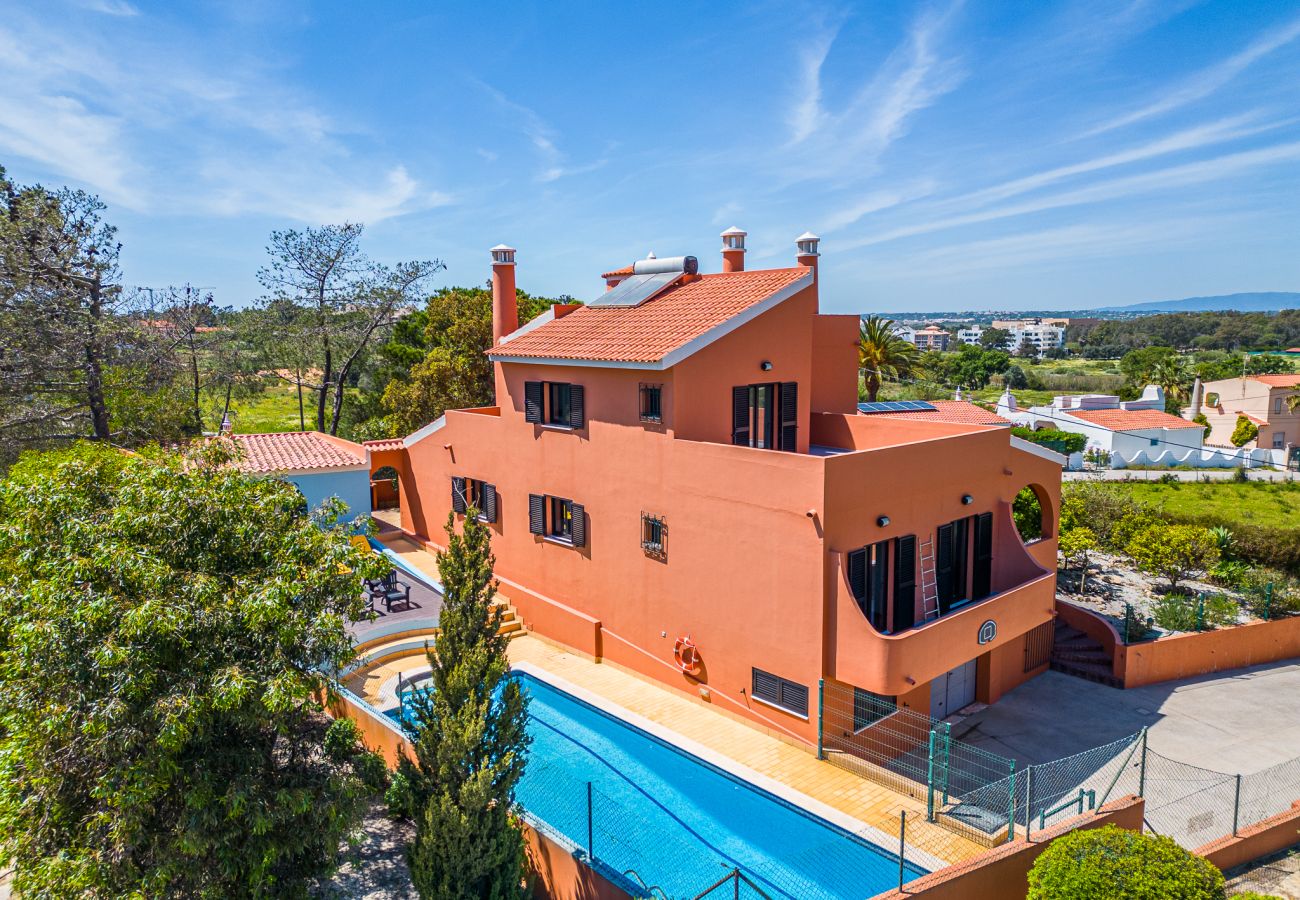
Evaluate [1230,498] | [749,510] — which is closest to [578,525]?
[749,510]

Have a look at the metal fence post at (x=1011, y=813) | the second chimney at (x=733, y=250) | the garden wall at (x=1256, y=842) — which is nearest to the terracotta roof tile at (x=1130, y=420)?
the second chimney at (x=733, y=250)

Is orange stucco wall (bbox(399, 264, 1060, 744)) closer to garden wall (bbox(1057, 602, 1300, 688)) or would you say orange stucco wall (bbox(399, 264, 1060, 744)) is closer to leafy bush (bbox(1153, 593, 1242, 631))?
garden wall (bbox(1057, 602, 1300, 688))

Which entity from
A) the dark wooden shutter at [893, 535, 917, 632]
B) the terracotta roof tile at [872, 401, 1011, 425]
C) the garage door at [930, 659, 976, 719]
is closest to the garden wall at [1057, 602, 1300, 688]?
the garage door at [930, 659, 976, 719]

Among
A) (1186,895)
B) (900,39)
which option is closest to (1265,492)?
(900,39)

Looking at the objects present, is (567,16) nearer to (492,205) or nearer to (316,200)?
(492,205)

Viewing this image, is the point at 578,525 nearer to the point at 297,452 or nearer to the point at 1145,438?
the point at 297,452

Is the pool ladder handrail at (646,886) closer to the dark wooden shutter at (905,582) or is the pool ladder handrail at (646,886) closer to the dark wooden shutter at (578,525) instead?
the dark wooden shutter at (905,582)
